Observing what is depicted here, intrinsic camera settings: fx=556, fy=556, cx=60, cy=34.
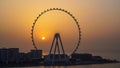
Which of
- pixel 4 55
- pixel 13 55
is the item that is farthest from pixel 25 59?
pixel 4 55

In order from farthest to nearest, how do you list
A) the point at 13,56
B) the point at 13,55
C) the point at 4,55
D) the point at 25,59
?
the point at 25,59 → the point at 13,55 → the point at 13,56 → the point at 4,55

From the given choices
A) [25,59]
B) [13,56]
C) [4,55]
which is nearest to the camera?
[4,55]

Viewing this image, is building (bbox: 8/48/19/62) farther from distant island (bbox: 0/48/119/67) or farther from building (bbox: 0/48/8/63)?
building (bbox: 0/48/8/63)

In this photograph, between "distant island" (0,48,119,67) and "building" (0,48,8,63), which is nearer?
"distant island" (0,48,119,67)

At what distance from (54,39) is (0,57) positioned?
7846 millimetres

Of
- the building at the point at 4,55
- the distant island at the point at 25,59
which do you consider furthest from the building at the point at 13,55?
the building at the point at 4,55

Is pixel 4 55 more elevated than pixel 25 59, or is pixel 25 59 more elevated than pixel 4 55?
pixel 4 55

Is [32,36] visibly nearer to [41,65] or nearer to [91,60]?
[41,65]

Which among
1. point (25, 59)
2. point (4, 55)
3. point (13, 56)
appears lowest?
point (25, 59)

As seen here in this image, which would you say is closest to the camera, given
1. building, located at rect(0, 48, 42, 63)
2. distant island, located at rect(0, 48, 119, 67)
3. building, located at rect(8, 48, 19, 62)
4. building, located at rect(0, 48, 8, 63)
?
distant island, located at rect(0, 48, 119, 67)

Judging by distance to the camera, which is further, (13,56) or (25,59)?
(25,59)

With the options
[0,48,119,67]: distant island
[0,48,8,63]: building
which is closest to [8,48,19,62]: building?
[0,48,119,67]: distant island

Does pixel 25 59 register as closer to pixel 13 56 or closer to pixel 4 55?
pixel 13 56

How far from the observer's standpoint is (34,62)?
7081cm
